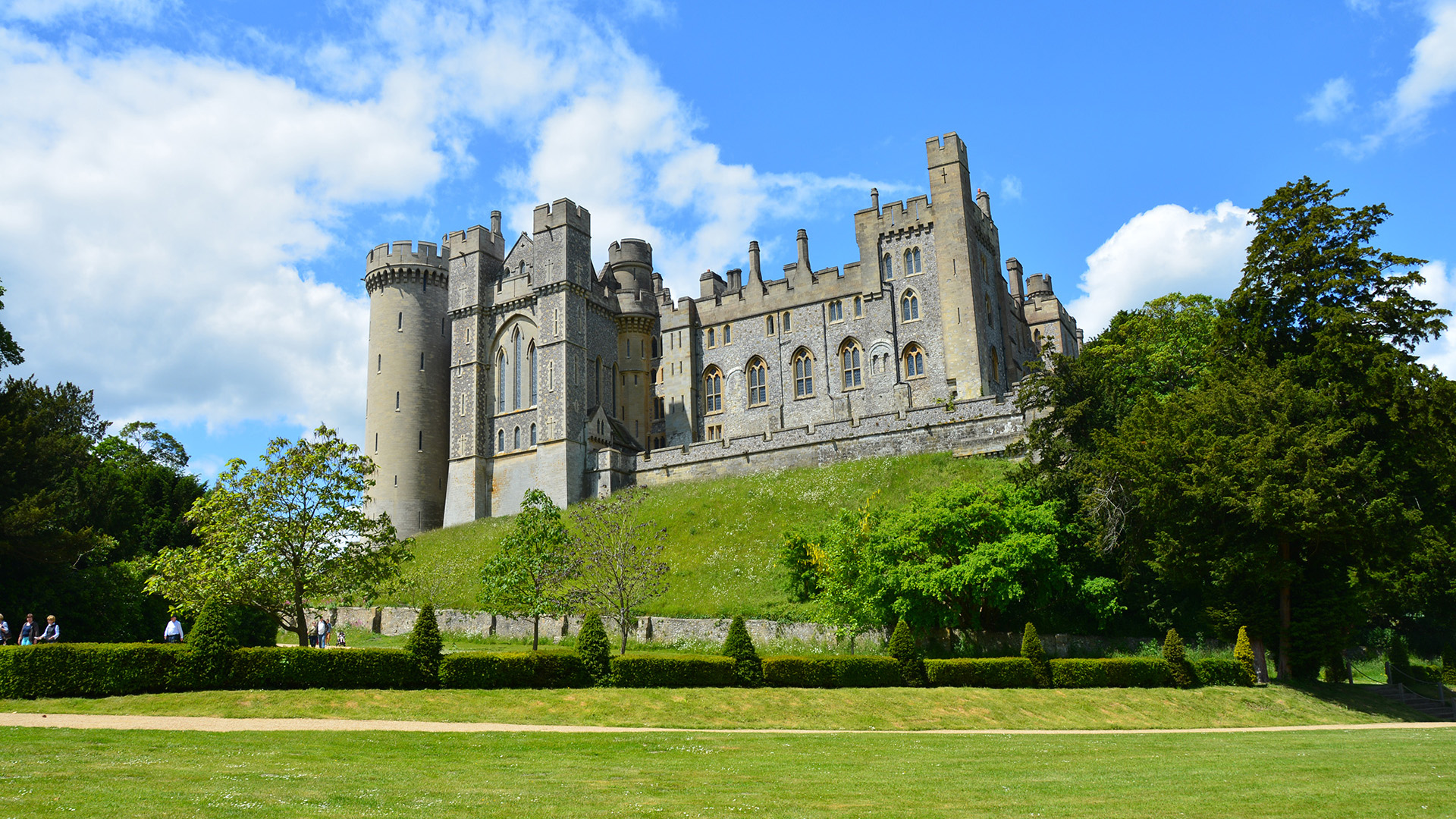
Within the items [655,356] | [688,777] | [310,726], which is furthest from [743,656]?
[655,356]

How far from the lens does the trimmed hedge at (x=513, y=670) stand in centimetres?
2425

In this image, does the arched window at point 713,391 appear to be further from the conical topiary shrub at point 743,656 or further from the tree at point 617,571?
the conical topiary shrub at point 743,656

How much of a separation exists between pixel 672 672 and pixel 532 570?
10872 millimetres

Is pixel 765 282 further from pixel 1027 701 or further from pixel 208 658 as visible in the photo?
pixel 208 658

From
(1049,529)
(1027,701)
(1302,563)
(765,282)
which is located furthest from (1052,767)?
(765,282)

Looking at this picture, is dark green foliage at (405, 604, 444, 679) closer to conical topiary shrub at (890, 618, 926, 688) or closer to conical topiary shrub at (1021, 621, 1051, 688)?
conical topiary shrub at (890, 618, 926, 688)

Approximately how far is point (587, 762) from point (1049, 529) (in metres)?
20.7

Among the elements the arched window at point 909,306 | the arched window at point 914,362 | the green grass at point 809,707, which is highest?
the arched window at point 909,306

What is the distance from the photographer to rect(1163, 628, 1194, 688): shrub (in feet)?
94.7

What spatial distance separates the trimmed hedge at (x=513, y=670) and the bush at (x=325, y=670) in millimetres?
582

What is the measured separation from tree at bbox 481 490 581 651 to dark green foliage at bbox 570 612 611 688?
8.56 meters

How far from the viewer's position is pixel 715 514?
4597cm

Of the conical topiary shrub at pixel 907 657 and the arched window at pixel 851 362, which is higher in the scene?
the arched window at pixel 851 362

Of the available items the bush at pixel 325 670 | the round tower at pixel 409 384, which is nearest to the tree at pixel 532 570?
the bush at pixel 325 670
